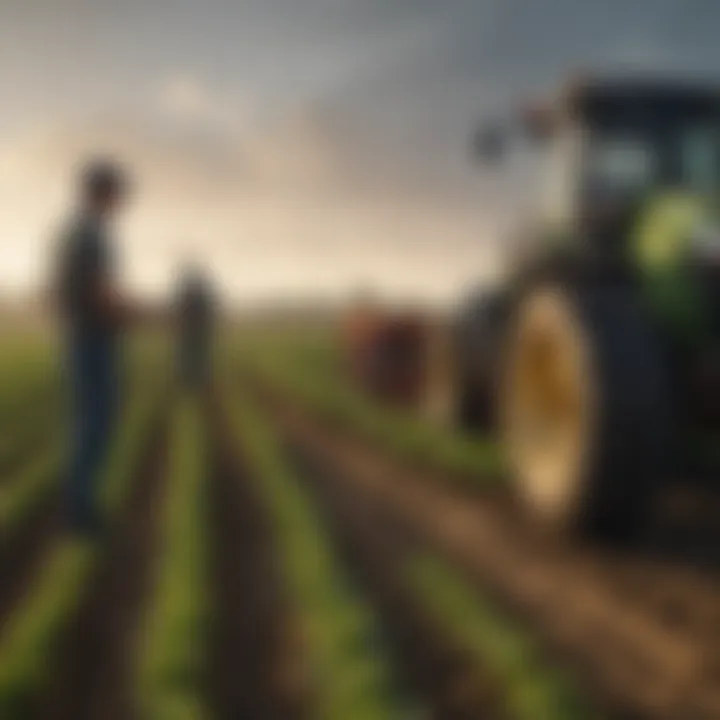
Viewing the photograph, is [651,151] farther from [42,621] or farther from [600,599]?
[42,621]

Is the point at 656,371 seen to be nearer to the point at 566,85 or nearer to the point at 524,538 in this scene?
the point at 524,538

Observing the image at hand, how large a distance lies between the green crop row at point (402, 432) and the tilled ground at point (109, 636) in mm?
2049

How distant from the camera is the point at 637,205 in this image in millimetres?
5766

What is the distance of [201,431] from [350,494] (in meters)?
3.66

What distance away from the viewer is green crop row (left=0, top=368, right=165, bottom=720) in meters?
3.29

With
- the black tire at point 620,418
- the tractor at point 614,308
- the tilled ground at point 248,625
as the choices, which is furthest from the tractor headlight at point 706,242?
the tilled ground at point 248,625

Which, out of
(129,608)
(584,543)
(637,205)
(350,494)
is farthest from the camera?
(350,494)

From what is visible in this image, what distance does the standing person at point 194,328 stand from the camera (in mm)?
15125

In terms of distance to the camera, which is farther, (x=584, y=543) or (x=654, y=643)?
(x=584, y=543)

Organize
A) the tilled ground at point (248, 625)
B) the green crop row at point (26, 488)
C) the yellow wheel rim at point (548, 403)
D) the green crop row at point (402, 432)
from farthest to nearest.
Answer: the green crop row at point (402, 432) < the green crop row at point (26, 488) < the yellow wheel rim at point (548, 403) < the tilled ground at point (248, 625)

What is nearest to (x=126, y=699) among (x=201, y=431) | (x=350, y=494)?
(x=350, y=494)

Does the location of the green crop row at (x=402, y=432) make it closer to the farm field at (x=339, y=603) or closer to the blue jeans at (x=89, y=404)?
the farm field at (x=339, y=603)

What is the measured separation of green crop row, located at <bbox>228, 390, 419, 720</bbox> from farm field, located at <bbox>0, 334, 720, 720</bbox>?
1 centimetres

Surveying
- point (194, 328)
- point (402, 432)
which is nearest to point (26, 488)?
point (402, 432)
